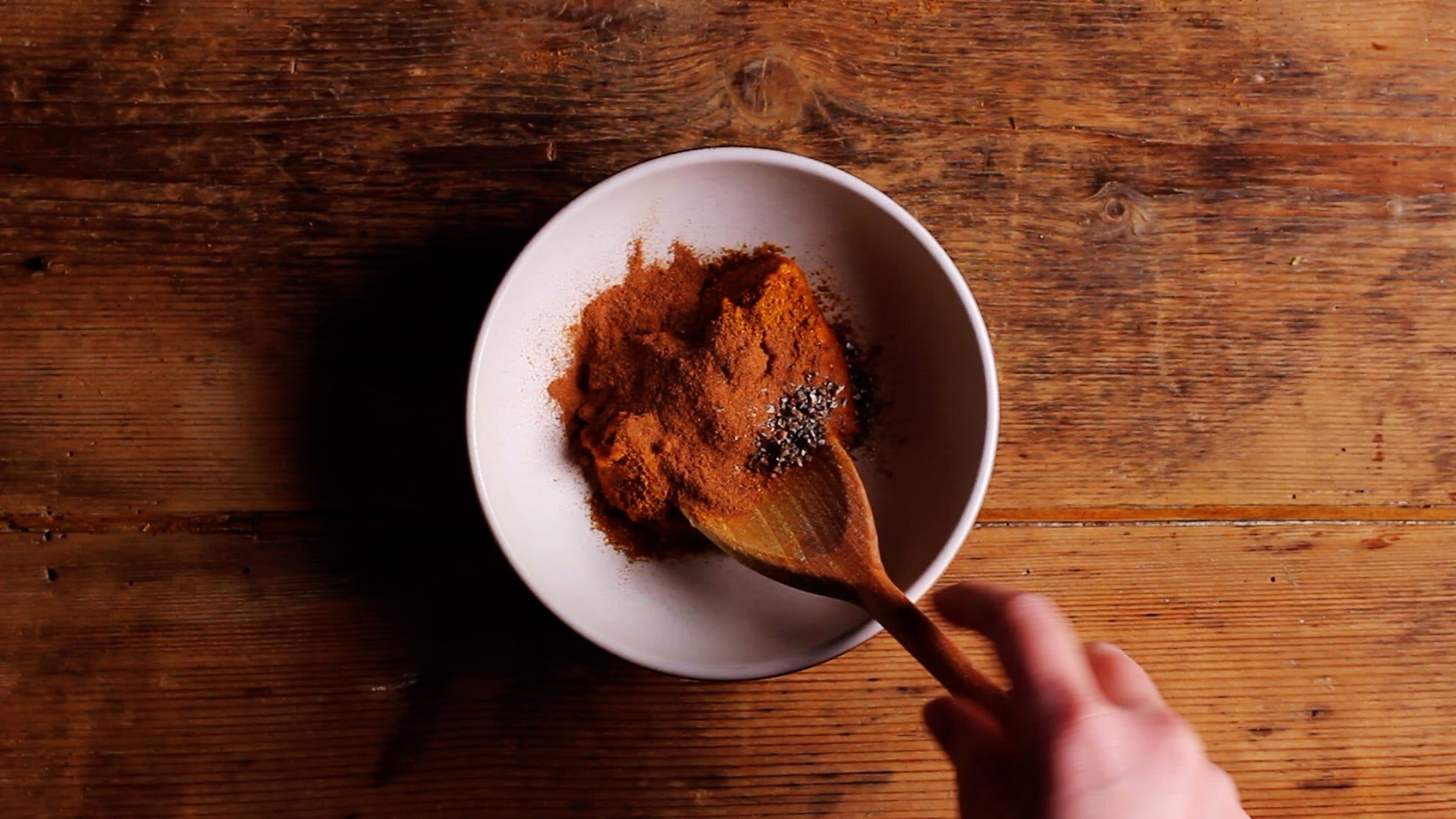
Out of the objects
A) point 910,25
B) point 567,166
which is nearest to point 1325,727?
point 910,25

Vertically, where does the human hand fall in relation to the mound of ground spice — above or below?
below

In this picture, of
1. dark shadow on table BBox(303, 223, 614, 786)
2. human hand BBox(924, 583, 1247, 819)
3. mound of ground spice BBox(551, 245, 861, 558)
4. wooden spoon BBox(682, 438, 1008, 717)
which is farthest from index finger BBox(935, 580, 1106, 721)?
dark shadow on table BBox(303, 223, 614, 786)

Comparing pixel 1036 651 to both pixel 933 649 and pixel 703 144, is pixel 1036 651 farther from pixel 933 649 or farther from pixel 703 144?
pixel 703 144

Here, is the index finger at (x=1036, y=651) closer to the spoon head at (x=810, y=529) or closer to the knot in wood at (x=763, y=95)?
the spoon head at (x=810, y=529)

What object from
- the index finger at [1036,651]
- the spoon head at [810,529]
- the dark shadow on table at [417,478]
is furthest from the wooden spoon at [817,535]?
the dark shadow on table at [417,478]

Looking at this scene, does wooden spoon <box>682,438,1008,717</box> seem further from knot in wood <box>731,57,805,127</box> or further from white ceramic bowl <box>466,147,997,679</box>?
knot in wood <box>731,57,805,127</box>

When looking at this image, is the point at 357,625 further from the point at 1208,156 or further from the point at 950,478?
the point at 1208,156
